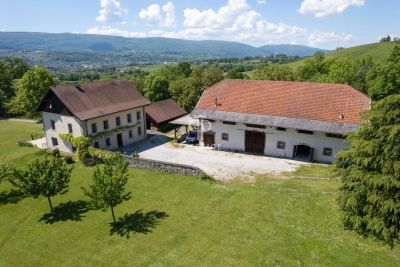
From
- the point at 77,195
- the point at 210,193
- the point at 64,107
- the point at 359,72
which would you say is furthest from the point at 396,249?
the point at 359,72

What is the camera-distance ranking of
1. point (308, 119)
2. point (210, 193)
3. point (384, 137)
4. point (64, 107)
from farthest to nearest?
point (64, 107) < point (308, 119) < point (210, 193) < point (384, 137)

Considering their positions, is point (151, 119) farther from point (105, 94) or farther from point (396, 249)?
point (396, 249)

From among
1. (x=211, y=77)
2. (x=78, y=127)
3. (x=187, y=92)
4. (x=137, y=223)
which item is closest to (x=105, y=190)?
(x=137, y=223)

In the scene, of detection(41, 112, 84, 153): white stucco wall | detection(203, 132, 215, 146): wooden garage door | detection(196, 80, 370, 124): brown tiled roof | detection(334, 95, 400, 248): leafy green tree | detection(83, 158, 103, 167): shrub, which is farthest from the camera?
detection(203, 132, 215, 146): wooden garage door

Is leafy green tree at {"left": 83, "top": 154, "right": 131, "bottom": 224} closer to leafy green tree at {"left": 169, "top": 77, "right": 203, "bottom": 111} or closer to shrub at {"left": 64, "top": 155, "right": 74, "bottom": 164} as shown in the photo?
shrub at {"left": 64, "top": 155, "right": 74, "bottom": 164}

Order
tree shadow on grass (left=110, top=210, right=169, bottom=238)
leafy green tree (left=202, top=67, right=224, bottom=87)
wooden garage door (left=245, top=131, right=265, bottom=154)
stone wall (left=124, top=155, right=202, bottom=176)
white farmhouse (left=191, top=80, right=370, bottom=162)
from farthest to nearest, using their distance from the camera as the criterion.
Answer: leafy green tree (left=202, top=67, right=224, bottom=87) < wooden garage door (left=245, top=131, right=265, bottom=154) < white farmhouse (left=191, top=80, right=370, bottom=162) < stone wall (left=124, top=155, right=202, bottom=176) < tree shadow on grass (left=110, top=210, right=169, bottom=238)

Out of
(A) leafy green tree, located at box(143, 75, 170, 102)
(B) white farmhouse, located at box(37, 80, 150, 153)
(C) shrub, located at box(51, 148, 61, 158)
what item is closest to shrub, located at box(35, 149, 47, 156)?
(B) white farmhouse, located at box(37, 80, 150, 153)
